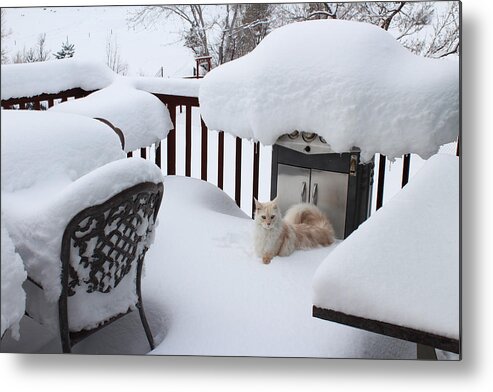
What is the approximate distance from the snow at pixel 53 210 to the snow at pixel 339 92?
1.94 feet

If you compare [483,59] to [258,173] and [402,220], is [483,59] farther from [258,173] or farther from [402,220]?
[258,173]

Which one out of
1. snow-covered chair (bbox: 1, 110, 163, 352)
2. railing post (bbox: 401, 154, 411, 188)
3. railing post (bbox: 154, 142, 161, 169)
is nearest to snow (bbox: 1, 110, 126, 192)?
snow-covered chair (bbox: 1, 110, 163, 352)

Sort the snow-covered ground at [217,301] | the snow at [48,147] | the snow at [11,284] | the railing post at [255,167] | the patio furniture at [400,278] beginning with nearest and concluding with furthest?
the patio furniture at [400,278]
the snow at [11,284]
the snow at [48,147]
the snow-covered ground at [217,301]
the railing post at [255,167]

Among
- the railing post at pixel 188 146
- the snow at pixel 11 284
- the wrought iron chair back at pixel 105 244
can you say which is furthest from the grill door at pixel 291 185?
the snow at pixel 11 284

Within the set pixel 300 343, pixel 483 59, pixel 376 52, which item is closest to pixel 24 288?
pixel 300 343

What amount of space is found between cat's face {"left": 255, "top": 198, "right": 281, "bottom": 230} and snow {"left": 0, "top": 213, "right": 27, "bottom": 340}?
85 centimetres

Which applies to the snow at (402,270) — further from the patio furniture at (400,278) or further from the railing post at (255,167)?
the railing post at (255,167)

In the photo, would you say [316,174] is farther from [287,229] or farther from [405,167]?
[405,167]

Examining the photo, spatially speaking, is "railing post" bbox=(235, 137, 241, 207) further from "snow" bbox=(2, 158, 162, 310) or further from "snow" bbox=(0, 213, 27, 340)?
"snow" bbox=(0, 213, 27, 340)

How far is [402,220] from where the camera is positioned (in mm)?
1373

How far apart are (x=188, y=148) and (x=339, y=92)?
0.55 metres

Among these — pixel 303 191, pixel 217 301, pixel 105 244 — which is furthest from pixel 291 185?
pixel 105 244

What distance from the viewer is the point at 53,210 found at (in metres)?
1.34

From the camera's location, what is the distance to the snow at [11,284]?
4.20 ft
